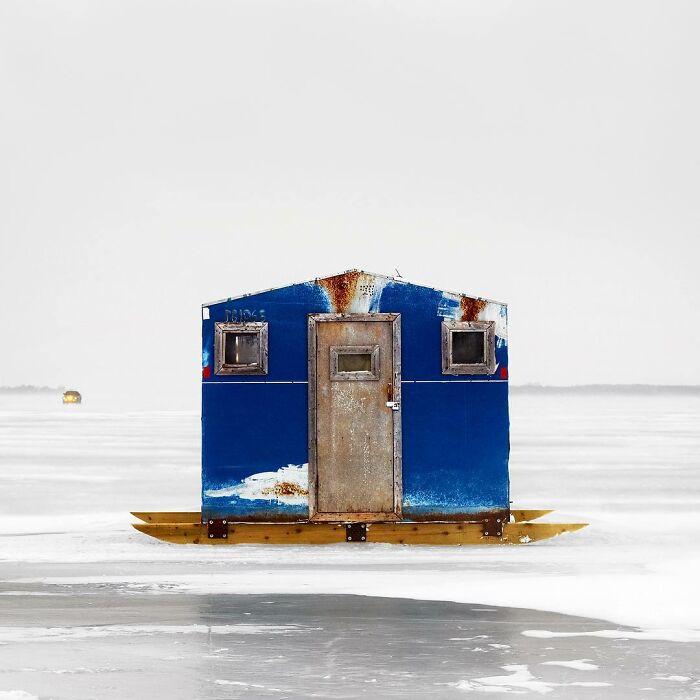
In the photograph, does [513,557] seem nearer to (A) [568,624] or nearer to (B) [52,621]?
(A) [568,624]

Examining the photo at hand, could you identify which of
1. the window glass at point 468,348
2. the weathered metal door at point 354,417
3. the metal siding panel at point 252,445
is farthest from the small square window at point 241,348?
the window glass at point 468,348

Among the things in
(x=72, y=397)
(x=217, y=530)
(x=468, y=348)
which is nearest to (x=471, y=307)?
(x=468, y=348)

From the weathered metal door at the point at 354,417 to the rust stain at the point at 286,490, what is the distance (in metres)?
0.09

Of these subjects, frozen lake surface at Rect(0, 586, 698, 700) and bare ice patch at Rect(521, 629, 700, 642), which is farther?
bare ice patch at Rect(521, 629, 700, 642)

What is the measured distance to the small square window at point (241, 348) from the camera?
12.5m

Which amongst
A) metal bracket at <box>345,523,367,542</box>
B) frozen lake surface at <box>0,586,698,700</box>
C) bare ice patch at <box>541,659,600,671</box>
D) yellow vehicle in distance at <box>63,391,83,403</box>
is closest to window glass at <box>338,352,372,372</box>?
metal bracket at <box>345,523,367,542</box>

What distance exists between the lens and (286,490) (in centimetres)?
1240

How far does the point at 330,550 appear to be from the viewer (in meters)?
11.8

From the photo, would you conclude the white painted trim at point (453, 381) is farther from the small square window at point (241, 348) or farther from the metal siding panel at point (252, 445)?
the small square window at point (241, 348)

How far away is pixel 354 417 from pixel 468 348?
127cm

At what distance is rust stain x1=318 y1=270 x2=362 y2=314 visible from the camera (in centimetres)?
1250

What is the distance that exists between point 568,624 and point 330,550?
4.11 metres

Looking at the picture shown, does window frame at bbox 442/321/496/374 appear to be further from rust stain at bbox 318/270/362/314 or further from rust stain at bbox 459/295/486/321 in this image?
rust stain at bbox 318/270/362/314

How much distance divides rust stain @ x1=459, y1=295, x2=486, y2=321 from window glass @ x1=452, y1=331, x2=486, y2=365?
15 cm
